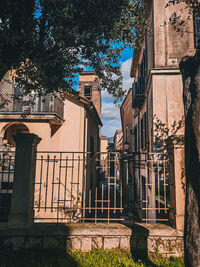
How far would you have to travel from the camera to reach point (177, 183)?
12.2 ft

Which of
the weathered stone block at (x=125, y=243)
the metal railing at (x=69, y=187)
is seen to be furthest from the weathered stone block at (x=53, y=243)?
the weathered stone block at (x=125, y=243)

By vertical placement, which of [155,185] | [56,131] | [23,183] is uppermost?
[56,131]

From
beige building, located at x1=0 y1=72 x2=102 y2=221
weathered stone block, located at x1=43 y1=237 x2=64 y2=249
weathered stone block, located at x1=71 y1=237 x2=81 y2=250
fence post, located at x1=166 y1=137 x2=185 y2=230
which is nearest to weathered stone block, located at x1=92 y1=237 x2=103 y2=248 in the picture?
weathered stone block, located at x1=71 y1=237 x2=81 y2=250

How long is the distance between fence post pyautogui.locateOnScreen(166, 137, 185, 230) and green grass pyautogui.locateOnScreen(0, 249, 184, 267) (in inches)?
28.2

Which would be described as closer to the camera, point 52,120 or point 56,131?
point 52,120

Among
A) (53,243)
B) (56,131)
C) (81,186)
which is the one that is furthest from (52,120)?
(53,243)

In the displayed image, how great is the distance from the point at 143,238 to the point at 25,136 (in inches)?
127

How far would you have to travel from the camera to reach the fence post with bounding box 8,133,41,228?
3.72m

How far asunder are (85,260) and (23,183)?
6.30 ft

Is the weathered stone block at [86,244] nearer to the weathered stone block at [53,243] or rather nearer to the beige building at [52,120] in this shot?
the weathered stone block at [53,243]

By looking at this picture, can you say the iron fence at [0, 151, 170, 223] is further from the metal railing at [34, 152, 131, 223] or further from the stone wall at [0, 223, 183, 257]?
the stone wall at [0, 223, 183, 257]

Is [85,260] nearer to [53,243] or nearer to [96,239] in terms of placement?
[96,239]

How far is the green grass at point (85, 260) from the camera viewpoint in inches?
125

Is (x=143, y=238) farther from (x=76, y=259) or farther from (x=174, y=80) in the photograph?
(x=174, y=80)
